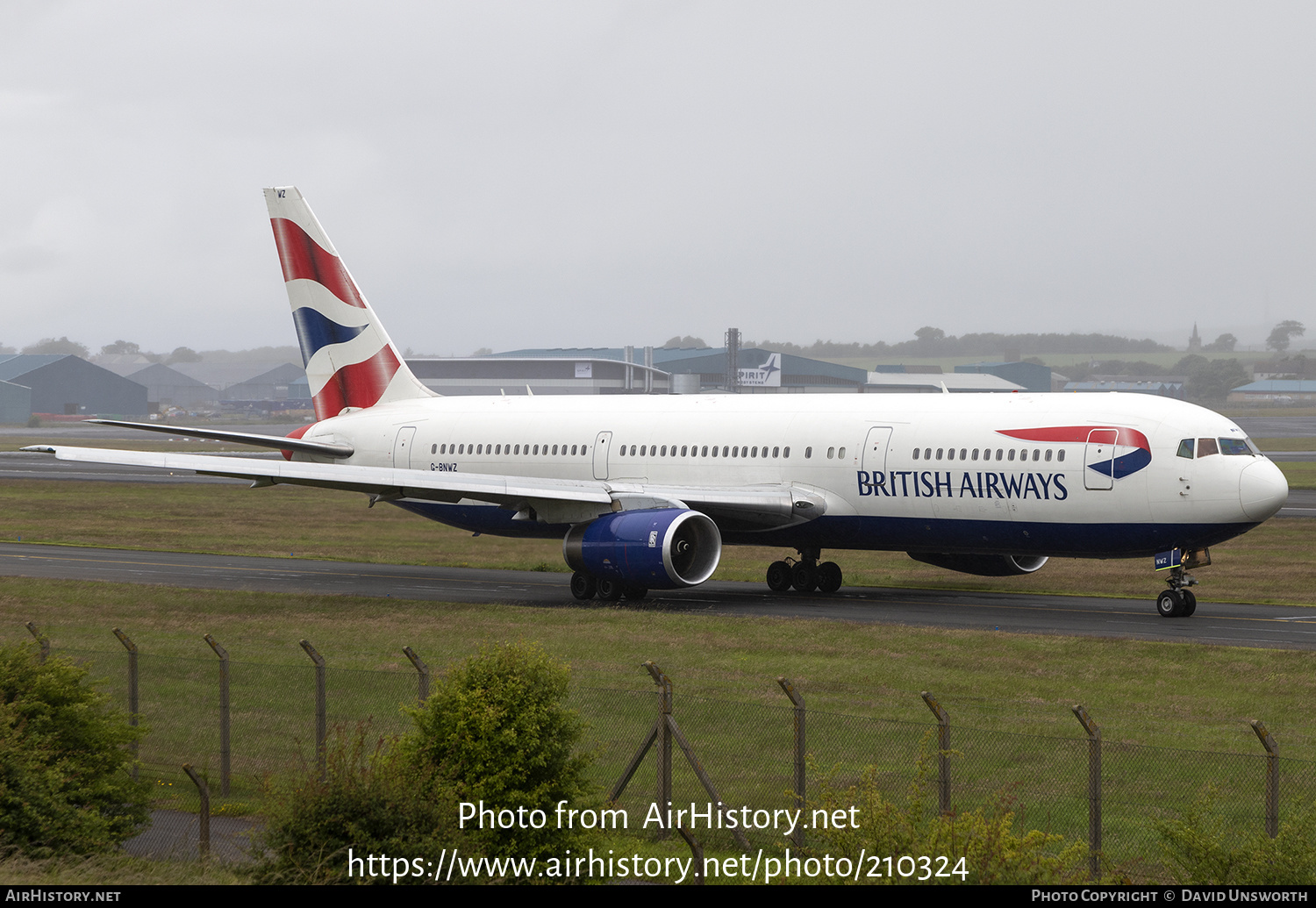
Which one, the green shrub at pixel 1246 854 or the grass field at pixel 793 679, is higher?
the green shrub at pixel 1246 854

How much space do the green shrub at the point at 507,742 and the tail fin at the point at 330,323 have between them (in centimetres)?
2948

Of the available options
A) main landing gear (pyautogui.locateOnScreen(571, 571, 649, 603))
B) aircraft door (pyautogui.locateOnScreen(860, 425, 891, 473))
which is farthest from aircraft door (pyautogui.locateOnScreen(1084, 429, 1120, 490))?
main landing gear (pyautogui.locateOnScreen(571, 571, 649, 603))

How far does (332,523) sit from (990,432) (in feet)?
103

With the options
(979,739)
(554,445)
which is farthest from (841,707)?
(554,445)

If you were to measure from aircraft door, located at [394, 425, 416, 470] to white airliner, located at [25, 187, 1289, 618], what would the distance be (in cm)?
14

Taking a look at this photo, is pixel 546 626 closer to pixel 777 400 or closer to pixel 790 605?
pixel 790 605

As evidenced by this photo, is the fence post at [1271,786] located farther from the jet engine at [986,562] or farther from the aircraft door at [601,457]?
the aircraft door at [601,457]

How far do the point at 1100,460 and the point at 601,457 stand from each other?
1309cm

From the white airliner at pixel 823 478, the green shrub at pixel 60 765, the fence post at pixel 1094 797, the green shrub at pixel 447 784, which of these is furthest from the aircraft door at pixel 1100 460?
the green shrub at pixel 60 765

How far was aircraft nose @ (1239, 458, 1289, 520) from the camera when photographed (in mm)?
27062

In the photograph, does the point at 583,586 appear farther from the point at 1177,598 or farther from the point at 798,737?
the point at 798,737

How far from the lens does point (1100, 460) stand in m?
28.2

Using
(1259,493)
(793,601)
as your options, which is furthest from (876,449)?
(1259,493)

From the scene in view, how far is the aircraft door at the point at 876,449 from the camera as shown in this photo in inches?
1213
